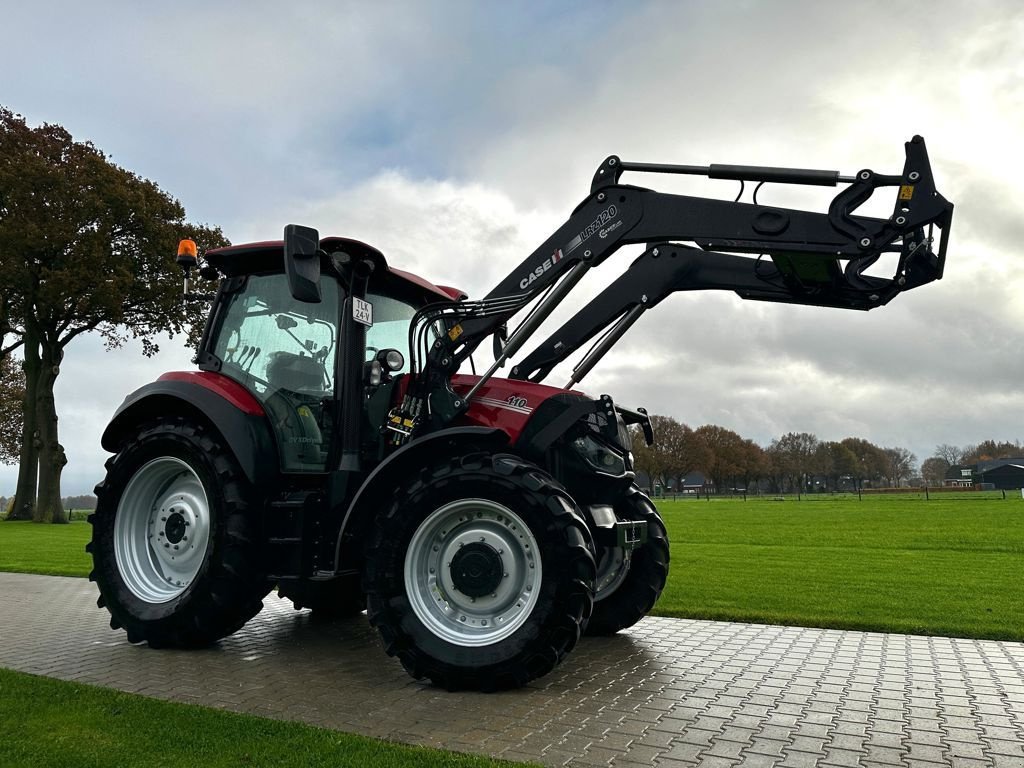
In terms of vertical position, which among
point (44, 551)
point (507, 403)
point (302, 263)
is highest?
point (302, 263)

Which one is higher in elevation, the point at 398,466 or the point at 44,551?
the point at 398,466

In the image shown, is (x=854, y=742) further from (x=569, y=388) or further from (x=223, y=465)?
(x=223, y=465)

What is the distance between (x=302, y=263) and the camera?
5.34 m

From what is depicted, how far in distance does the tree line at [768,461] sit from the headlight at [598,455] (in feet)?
238

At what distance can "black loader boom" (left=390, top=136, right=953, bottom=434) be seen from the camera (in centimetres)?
537

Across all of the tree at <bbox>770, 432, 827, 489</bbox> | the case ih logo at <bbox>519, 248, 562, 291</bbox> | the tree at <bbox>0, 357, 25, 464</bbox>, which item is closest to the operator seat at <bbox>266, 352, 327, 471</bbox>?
the case ih logo at <bbox>519, 248, 562, 291</bbox>

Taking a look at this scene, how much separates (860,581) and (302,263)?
28.7 ft

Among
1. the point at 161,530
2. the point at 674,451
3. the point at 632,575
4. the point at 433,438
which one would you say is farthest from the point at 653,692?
the point at 674,451

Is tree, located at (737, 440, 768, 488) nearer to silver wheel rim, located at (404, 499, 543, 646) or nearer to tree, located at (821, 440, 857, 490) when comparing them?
tree, located at (821, 440, 857, 490)

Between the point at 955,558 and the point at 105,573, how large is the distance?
43.8 feet

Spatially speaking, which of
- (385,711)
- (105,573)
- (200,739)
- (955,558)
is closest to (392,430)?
(385,711)

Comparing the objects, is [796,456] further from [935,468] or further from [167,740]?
[167,740]

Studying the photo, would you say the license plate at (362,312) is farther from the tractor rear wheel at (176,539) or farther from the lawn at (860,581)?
the lawn at (860,581)

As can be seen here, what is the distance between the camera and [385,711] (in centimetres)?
465
